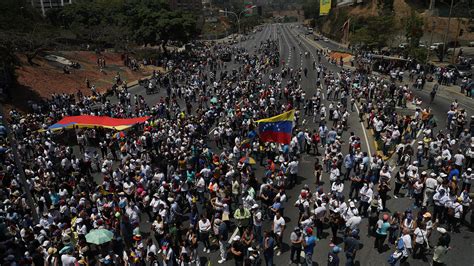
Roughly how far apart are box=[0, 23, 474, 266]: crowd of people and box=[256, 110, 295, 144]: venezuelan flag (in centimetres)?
111

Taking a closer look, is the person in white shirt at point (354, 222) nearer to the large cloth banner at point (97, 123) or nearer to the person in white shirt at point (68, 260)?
the person in white shirt at point (68, 260)

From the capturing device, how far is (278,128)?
663 inches

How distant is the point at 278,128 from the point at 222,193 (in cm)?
460

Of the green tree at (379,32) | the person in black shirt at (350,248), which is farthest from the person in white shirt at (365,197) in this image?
the green tree at (379,32)

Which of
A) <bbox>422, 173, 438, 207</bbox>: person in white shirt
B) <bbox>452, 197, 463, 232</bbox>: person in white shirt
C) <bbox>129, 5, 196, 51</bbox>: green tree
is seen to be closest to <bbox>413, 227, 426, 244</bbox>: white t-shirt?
<bbox>452, 197, 463, 232</bbox>: person in white shirt

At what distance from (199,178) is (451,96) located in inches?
1034

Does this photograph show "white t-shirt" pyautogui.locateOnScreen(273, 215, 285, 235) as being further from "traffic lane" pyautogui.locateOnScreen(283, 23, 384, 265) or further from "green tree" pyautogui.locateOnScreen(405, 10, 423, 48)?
"green tree" pyautogui.locateOnScreen(405, 10, 423, 48)

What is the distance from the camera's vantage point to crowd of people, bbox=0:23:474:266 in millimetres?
11266

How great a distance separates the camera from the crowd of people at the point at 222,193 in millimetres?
11266

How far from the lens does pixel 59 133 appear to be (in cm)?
2491

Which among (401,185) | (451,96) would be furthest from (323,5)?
(401,185)

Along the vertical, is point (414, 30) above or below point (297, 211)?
above

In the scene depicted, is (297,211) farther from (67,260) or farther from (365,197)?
(67,260)

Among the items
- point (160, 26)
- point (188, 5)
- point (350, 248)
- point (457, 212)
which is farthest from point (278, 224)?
point (188, 5)
